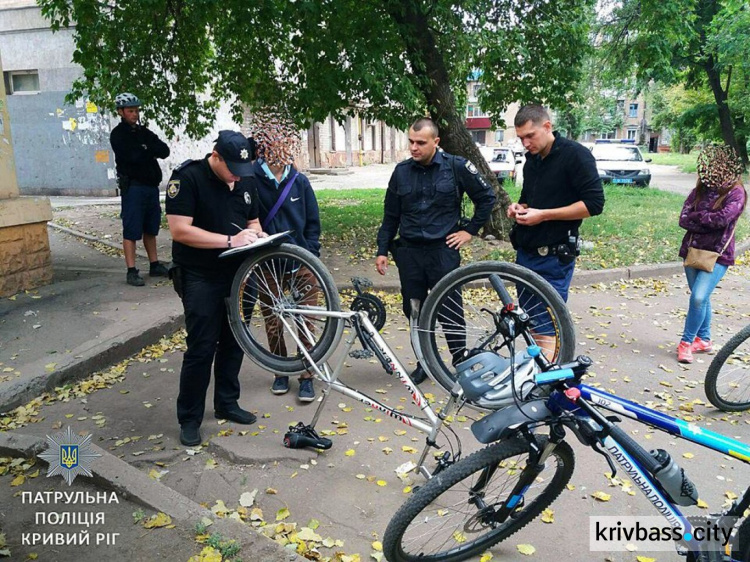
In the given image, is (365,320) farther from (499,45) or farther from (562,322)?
(499,45)

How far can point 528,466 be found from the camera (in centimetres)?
267

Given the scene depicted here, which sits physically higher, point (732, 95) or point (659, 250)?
point (732, 95)

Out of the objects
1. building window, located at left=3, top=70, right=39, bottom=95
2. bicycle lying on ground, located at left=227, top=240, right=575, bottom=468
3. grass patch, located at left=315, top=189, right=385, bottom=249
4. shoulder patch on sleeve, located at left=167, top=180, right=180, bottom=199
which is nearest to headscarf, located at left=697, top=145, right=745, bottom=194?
bicycle lying on ground, located at left=227, top=240, right=575, bottom=468

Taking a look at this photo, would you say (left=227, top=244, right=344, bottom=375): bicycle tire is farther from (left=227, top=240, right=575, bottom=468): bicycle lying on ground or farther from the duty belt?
the duty belt

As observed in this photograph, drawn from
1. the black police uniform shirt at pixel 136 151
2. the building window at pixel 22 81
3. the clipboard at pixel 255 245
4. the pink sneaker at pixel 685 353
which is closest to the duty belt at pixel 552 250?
the clipboard at pixel 255 245

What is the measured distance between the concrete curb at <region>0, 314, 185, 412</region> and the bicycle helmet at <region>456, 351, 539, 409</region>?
138 inches

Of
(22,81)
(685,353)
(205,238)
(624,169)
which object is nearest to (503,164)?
(624,169)

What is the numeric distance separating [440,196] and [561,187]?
2.80 feet

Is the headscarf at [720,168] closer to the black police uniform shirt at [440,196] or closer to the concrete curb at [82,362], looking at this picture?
the black police uniform shirt at [440,196]

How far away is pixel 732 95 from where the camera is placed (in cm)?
2459

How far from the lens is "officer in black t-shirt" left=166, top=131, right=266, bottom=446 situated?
3.56 meters

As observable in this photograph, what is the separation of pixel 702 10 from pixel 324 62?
55.8 feet

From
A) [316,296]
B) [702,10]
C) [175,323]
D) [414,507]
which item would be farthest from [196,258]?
[702,10]

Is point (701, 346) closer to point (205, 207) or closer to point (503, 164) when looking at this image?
point (205, 207)
